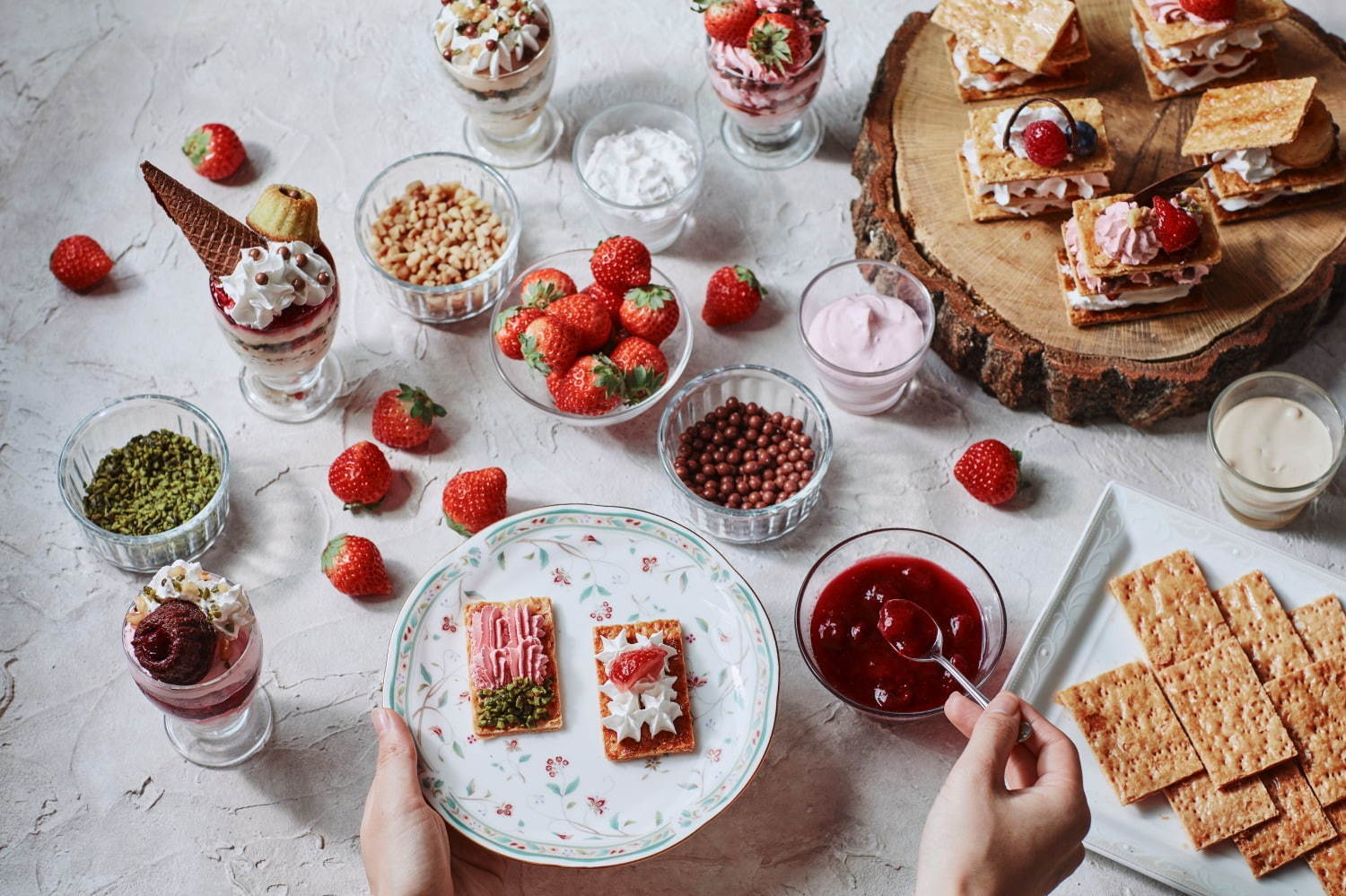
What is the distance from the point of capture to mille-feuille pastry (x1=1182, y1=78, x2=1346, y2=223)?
283 cm

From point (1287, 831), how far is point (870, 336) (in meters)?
1.37

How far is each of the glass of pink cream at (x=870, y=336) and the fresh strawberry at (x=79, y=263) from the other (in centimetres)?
177

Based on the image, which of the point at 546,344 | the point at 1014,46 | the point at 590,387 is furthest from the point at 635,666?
the point at 1014,46

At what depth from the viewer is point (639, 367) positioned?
2918mm

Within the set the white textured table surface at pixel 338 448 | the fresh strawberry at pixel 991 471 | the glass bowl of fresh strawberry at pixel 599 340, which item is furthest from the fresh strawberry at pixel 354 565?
the fresh strawberry at pixel 991 471

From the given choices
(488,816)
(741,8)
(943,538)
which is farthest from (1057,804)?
(741,8)

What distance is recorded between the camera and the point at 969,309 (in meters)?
2.92

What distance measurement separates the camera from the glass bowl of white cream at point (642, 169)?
3.16m

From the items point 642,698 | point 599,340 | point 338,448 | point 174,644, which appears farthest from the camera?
point 338,448

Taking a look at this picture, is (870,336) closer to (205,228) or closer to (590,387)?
(590,387)

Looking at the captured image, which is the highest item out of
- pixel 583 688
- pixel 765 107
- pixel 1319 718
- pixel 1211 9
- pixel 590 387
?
pixel 1211 9

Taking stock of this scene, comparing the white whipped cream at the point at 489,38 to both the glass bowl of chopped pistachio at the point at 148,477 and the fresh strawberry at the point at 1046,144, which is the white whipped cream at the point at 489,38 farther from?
the fresh strawberry at the point at 1046,144

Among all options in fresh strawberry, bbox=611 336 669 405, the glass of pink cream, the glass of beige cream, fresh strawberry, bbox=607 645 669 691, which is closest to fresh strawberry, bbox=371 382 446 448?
fresh strawberry, bbox=611 336 669 405

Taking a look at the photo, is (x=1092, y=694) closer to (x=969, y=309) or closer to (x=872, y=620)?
(x=872, y=620)
